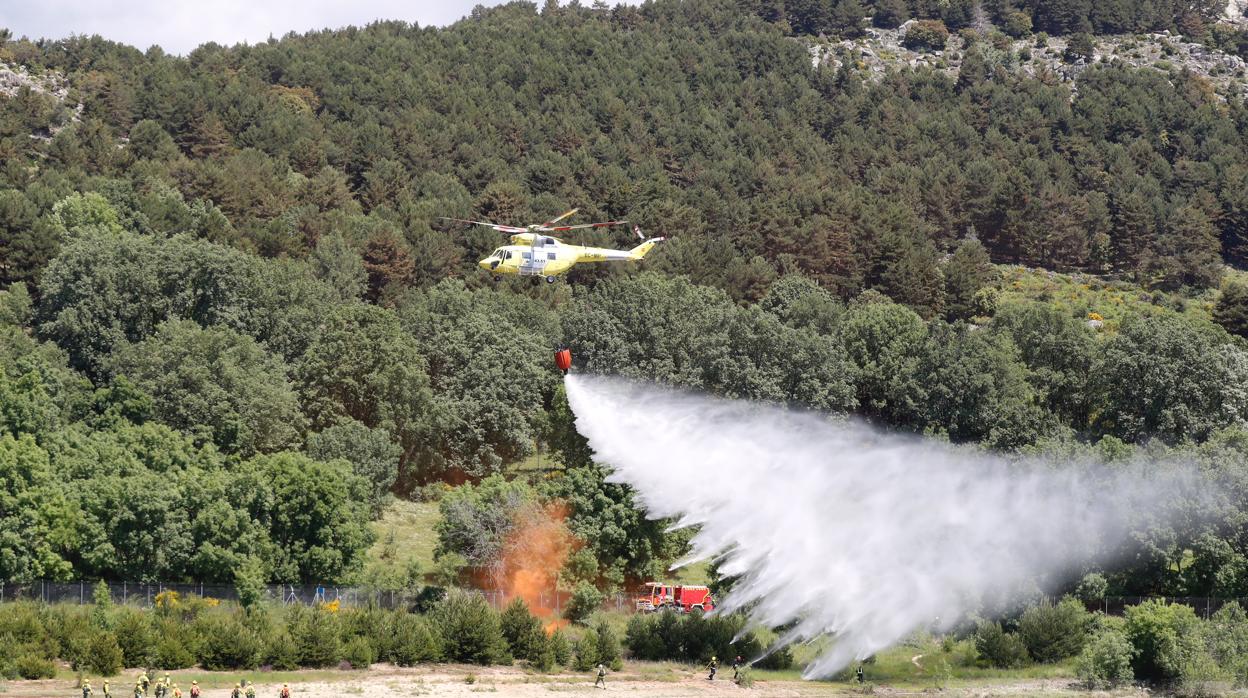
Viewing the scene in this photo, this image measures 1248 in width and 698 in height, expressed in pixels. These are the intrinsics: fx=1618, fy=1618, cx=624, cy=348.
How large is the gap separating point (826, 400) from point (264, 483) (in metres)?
40.6

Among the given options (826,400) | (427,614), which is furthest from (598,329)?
(427,614)

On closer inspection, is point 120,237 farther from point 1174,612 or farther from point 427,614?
point 1174,612

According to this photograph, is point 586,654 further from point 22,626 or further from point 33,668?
point 22,626

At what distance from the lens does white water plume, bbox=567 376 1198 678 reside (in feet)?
228

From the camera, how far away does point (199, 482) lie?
77625 mm

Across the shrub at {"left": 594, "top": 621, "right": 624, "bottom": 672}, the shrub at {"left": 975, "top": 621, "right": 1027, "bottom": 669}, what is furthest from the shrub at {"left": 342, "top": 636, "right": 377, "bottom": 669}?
the shrub at {"left": 975, "top": 621, "right": 1027, "bottom": 669}

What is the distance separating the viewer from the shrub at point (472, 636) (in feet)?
238

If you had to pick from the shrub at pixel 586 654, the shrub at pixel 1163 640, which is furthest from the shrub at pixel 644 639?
the shrub at pixel 1163 640

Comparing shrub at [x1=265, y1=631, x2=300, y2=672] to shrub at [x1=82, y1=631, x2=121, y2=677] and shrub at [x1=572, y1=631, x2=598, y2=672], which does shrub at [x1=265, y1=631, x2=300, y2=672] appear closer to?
shrub at [x1=82, y1=631, x2=121, y2=677]

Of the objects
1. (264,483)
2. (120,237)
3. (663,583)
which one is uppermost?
(120,237)

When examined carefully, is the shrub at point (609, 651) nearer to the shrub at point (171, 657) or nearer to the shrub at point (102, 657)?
the shrub at point (171, 657)

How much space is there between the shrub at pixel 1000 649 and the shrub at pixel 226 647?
33.2 m

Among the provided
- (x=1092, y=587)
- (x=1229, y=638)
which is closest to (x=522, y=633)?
(x=1092, y=587)

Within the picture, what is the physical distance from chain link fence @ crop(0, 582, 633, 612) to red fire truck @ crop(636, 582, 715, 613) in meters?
1.05
